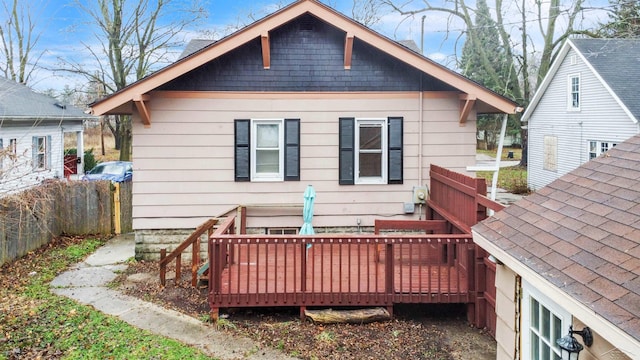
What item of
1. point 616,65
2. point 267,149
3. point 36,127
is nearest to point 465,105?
point 267,149

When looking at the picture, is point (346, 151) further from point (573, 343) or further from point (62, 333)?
point (573, 343)

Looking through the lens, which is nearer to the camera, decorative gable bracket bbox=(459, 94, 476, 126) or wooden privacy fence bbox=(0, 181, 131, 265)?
decorative gable bracket bbox=(459, 94, 476, 126)

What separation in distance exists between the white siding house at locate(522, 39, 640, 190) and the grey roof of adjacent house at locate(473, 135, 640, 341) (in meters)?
13.6

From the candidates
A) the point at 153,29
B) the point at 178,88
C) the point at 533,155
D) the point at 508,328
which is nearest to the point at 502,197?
the point at 533,155

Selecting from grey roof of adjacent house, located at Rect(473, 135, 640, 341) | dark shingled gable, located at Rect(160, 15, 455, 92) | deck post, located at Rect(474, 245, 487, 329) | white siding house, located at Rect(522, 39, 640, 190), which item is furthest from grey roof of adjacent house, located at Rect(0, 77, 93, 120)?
white siding house, located at Rect(522, 39, 640, 190)

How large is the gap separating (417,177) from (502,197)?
1135cm

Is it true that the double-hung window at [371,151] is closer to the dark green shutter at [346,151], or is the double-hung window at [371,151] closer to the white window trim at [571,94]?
the dark green shutter at [346,151]

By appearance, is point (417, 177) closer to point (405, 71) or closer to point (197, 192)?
point (405, 71)

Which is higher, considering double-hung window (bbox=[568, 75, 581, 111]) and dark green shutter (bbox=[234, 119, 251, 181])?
double-hung window (bbox=[568, 75, 581, 111])

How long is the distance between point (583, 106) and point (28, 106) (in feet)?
70.0

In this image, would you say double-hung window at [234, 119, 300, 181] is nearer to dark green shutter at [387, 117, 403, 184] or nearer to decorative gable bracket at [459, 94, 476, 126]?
dark green shutter at [387, 117, 403, 184]

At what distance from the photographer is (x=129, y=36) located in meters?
21.7

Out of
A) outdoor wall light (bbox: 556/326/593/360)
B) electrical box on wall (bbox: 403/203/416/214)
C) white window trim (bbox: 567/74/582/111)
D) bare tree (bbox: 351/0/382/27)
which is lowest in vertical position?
outdoor wall light (bbox: 556/326/593/360)

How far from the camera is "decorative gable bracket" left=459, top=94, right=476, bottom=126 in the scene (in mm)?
8633
